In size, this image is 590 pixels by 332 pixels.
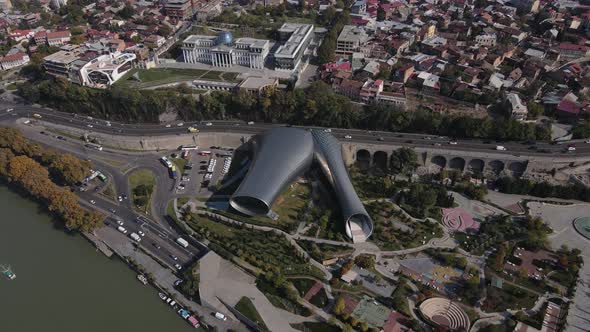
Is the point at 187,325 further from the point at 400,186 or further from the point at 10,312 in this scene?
the point at 400,186

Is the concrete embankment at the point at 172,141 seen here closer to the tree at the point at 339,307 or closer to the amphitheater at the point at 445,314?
the tree at the point at 339,307

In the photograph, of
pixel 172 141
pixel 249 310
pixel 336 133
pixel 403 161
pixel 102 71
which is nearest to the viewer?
pixel 249 310

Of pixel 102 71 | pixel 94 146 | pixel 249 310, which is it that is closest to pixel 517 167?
pixel 249 310

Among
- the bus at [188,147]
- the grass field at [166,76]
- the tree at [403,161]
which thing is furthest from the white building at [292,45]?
the tree at [403,161]

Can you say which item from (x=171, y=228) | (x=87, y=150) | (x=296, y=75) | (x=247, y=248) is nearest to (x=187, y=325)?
(x=247, y=248)

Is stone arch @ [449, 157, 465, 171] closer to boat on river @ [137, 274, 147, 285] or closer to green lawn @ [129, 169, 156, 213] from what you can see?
green lawn @ [129, 169, 156, 213]

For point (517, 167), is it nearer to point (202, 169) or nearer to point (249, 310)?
point (249, 310)
